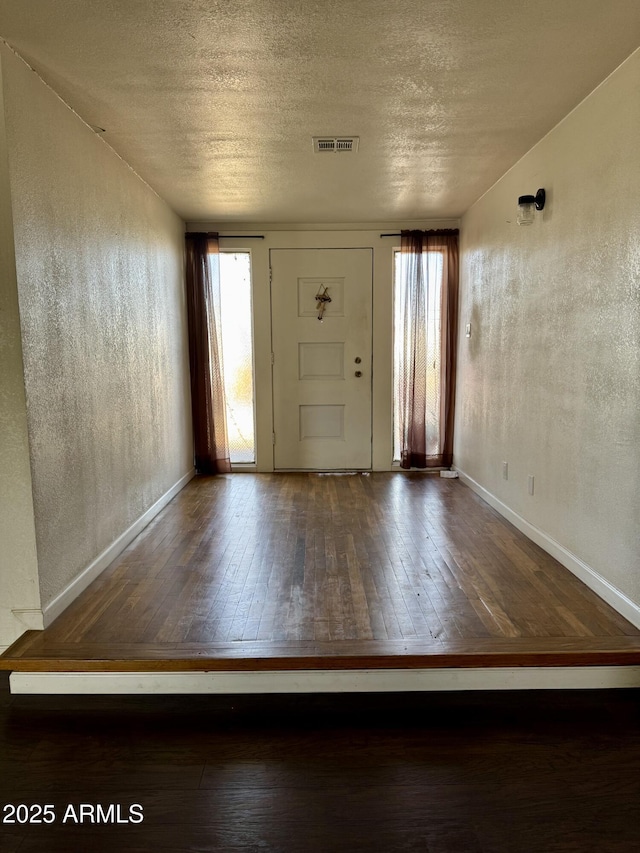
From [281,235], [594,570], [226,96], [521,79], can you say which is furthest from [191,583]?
[281,235]

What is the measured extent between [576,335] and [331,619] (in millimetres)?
1757

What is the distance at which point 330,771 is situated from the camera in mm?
1600

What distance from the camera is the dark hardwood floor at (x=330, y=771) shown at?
1.39 m

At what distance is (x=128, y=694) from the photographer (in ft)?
6.37

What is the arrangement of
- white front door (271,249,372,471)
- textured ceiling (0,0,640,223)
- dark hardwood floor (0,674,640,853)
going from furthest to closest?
white front door (271,249,372,471) → textured ceiling (0,0,640,223) → dark hardwood floor (0,674,640,853)

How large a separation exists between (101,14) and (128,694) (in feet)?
7.78

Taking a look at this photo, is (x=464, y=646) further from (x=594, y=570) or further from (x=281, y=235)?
(x=281, y=235)

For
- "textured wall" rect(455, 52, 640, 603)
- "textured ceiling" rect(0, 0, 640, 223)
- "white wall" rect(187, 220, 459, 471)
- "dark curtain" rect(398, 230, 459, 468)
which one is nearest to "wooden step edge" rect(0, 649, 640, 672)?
"textured wall" rect(455, 52, 640, 603)

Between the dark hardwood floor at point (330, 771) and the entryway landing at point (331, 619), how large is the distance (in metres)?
0.08

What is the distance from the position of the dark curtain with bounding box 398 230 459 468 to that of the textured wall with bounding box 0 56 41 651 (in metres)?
3.34

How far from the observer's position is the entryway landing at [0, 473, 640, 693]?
192 cm

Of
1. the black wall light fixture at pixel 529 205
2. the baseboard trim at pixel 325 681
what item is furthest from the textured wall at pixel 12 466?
the black wall light fixture at pixel 529 205

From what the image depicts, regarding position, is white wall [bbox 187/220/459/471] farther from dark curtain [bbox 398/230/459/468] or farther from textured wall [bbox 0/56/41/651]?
textured wall [bbox 0/56/41/651]

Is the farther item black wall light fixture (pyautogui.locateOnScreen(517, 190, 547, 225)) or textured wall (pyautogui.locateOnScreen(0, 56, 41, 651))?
black wall light fixture (pyautogui.locateOnScreen(517, 190, 547, 225))
